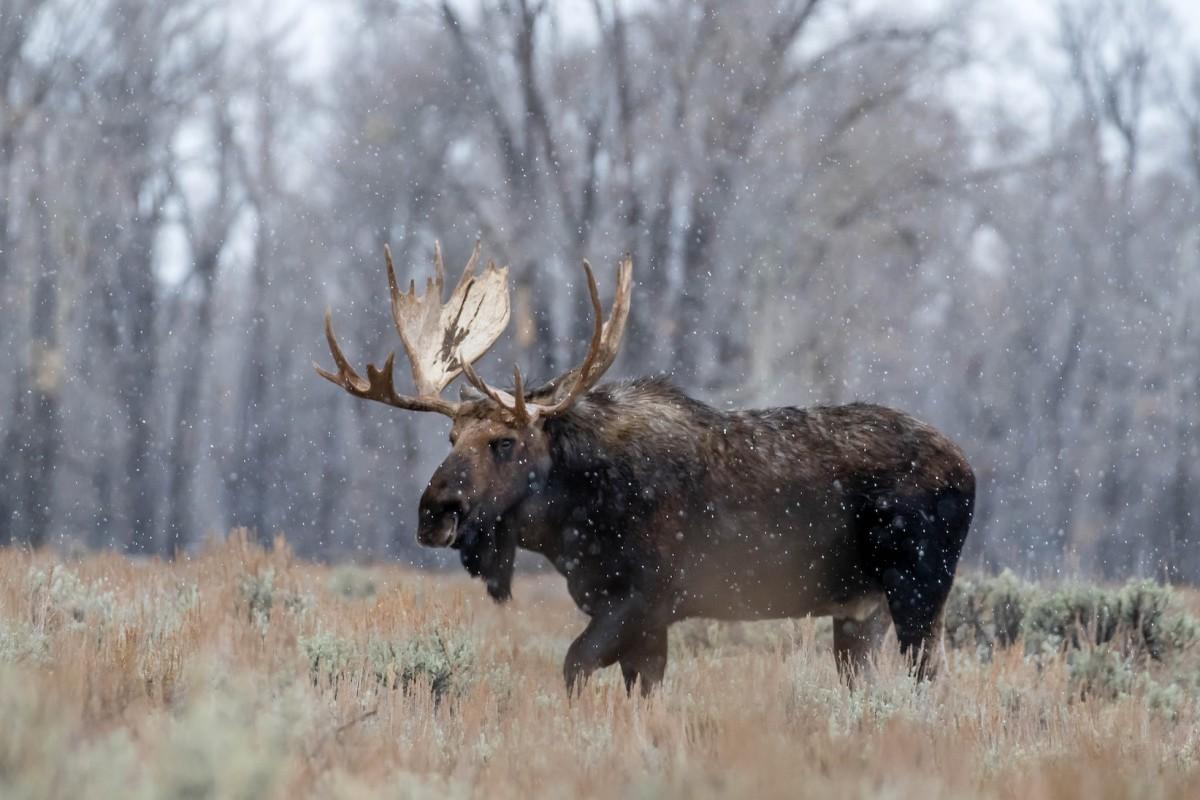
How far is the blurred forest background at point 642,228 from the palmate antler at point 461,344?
43.5 feet

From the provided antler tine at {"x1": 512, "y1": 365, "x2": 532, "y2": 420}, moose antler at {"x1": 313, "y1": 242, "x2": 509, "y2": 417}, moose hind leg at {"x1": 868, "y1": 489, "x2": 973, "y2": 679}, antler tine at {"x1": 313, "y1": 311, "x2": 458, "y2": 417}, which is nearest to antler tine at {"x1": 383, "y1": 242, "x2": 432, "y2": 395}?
moose antler at {"x1": 313, "y1": 242, "x2": 509, "y2": 417}

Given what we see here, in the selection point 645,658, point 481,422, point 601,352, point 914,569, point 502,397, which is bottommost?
point 645,658

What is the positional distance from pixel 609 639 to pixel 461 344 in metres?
2.03

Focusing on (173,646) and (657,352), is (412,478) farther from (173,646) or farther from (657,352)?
(173,646)

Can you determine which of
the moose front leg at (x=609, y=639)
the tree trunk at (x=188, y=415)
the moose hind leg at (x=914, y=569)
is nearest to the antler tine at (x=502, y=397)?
the moose front leg at (x=609, y=639)

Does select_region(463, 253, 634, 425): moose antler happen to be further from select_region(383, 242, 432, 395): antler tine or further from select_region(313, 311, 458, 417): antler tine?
select_region(383, 242, 432, 395): antler tine

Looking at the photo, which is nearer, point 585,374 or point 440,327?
point 585,374

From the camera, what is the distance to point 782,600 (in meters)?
7.16

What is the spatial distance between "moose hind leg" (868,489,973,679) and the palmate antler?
1.58 m

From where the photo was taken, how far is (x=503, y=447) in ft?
22.5

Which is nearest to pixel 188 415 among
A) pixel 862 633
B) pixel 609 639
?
pixel 862 633

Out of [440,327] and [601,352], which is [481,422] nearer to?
[601,352]

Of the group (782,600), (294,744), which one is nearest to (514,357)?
(782,600)

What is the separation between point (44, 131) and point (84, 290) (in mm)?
3992
